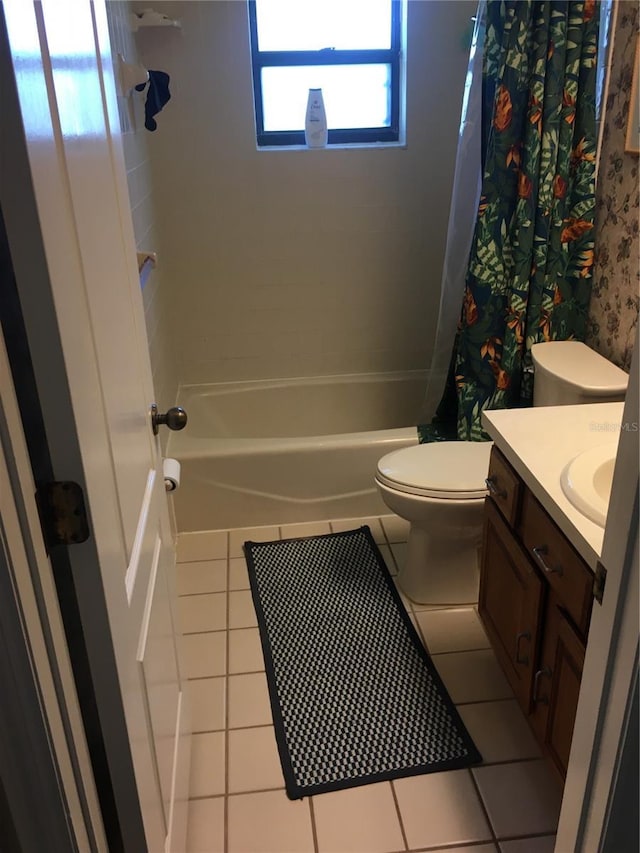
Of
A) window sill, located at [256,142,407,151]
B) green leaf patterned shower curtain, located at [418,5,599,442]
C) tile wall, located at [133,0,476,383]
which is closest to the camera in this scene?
green leaf patterned shower curtain, located at [418,5,599,442]

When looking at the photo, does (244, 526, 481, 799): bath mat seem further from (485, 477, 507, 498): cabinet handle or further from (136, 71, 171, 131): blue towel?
(136, 71, 171, 131): blue towel

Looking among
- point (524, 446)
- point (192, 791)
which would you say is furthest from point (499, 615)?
point (192, 791)

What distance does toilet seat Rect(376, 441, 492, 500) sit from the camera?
208 centimetres

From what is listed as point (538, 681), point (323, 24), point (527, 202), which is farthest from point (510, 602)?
point (323, 24)

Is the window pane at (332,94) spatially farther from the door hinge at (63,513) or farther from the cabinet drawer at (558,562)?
the door hinge at (63,513)

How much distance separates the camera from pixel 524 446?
1.63 metres

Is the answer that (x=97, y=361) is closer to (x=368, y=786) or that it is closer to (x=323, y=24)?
(x=368, y=786)

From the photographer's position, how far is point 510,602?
1.71 metres

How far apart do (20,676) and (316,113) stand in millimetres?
2705

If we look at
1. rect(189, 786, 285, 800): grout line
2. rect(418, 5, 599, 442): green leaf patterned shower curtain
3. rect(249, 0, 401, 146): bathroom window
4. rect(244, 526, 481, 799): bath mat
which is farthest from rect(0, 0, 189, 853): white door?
rect(249, 0, 401, 146): bathroom window

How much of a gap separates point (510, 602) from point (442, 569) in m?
0.54

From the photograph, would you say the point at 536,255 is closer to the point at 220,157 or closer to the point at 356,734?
the point at 220,157

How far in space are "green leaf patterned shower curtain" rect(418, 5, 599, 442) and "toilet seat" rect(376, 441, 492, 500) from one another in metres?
0.30

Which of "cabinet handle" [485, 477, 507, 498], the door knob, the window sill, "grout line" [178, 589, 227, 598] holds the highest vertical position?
the window sill
